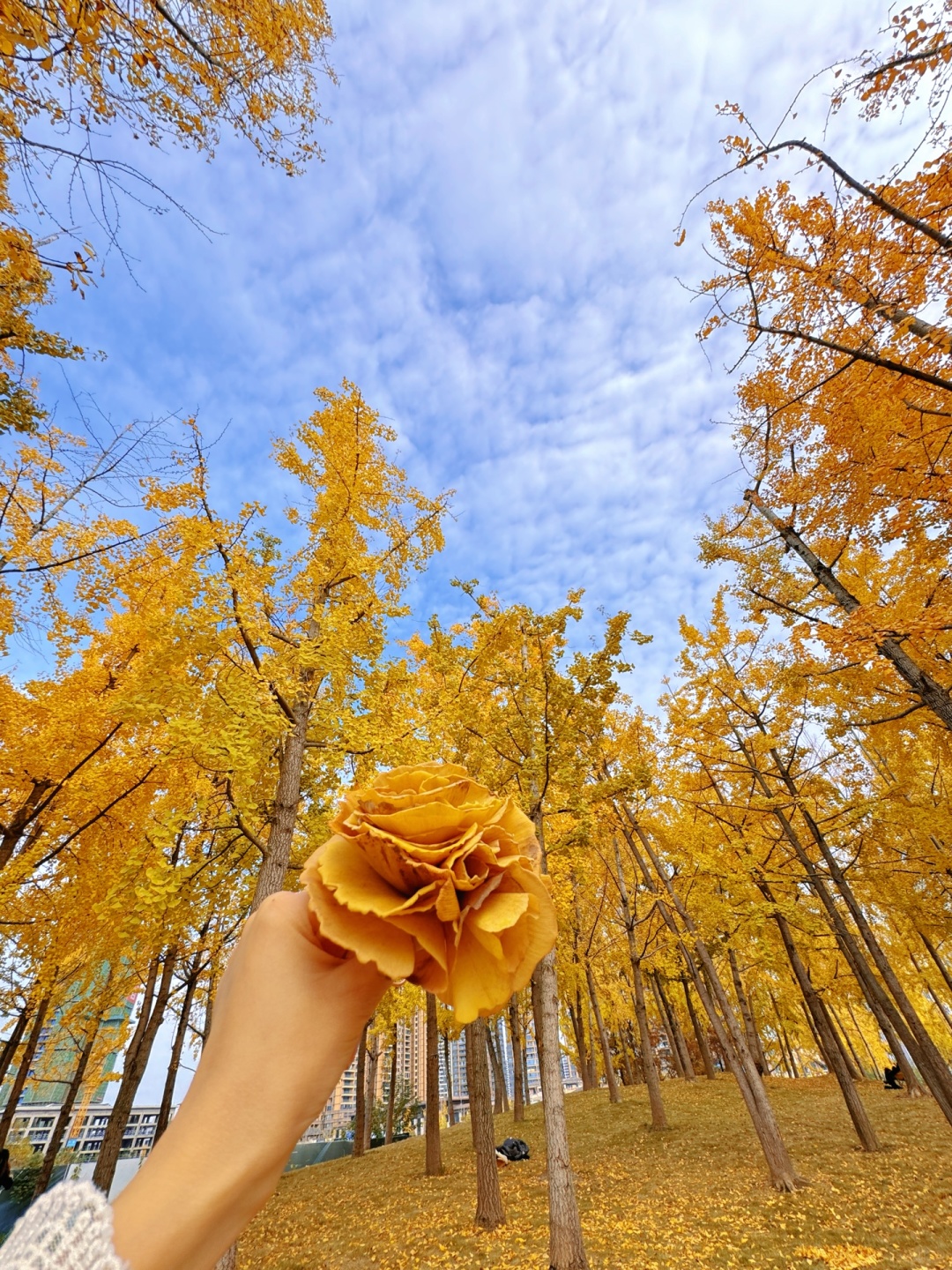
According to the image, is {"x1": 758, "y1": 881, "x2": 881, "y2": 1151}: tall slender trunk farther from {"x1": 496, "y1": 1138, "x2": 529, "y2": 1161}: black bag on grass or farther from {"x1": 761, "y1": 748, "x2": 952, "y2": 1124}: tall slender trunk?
{"x1": 496, "y1": 1138, "x2": 529, "y2": 1161}: black bag on grass

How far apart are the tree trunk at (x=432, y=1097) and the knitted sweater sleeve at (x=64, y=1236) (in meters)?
11.9

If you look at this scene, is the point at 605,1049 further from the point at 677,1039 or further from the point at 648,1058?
the point at 677,1039

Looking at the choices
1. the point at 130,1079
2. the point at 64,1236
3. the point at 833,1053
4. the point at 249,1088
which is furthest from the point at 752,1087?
the point at 64,1236

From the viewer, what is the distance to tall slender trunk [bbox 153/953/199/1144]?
1109 cm

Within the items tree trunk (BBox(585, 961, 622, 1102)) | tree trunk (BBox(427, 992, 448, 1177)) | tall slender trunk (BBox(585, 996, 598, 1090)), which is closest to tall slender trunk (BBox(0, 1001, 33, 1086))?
tree trunk (BBox(427, 992, 448, 1177))

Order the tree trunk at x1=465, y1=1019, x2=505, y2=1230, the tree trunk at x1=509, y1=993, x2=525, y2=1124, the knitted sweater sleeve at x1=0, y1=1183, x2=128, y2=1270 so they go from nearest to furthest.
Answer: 1. the knitted sweater sleeve at x1=0, y1=1183, x2=128, y2=1270
2. the tree trunk at x1=465, y1=1019, x2=505, y2=1230
3. the tree trunk at x1=509, y1=993, x2=525, y2=1124

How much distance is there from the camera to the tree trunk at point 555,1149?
5.09 metres

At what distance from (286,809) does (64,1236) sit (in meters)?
5.57

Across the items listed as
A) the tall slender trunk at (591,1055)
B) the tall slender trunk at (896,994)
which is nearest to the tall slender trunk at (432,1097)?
the tall slender trunk at (896,994)

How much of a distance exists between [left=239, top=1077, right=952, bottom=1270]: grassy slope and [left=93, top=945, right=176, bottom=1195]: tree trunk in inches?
105

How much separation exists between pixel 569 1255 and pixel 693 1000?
22868 mm

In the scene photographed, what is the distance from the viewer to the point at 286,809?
19.0 feet

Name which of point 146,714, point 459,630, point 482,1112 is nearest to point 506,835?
point 146,714

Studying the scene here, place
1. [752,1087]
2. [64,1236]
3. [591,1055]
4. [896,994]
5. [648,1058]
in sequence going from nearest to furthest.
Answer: [64,1236], [752,1087], [896,994], [648,1058], [591,1055]
